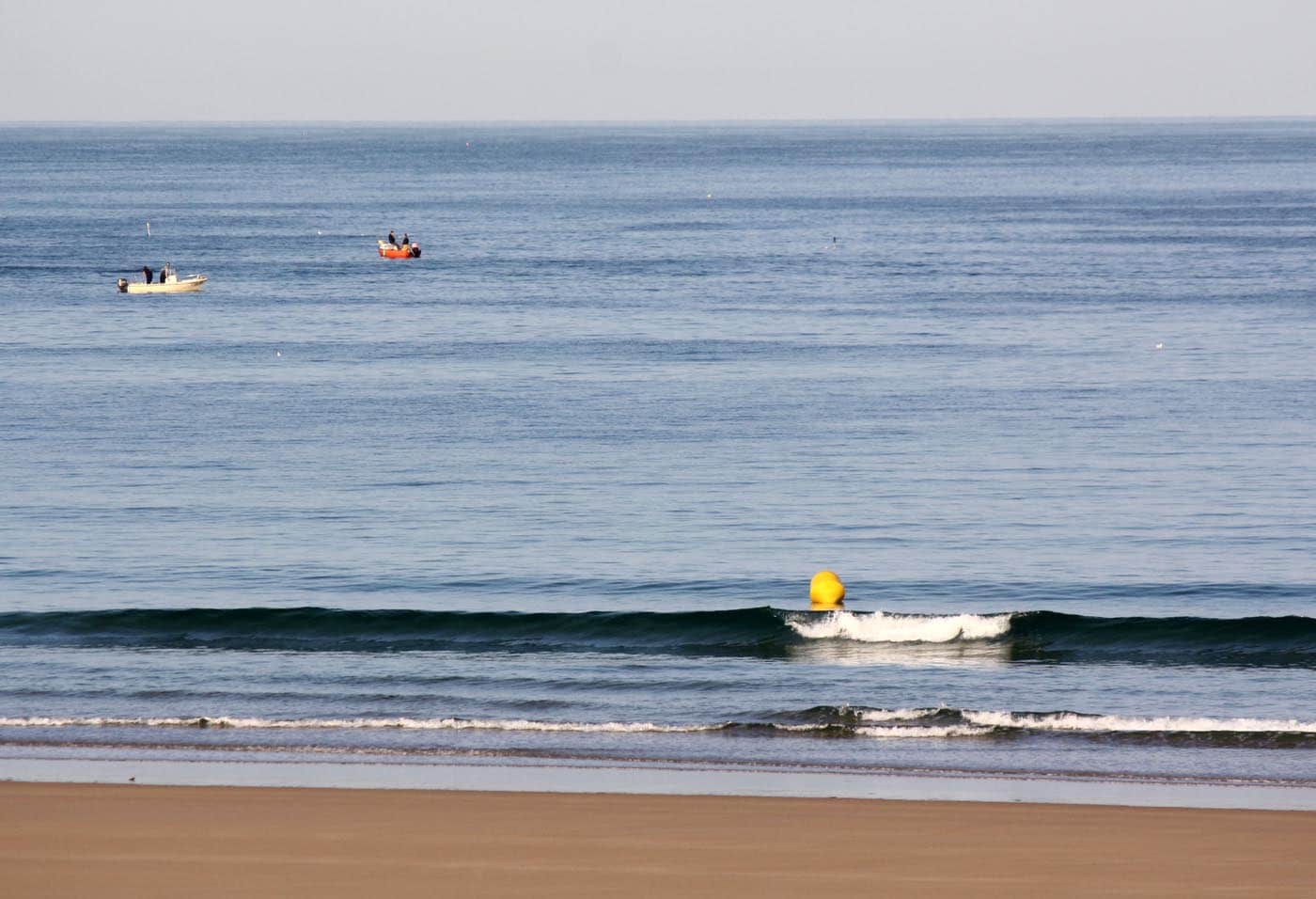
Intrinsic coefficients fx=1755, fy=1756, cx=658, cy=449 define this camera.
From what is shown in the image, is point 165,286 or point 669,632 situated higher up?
point 165,286

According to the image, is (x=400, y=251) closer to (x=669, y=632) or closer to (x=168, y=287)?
(x=168, y=287)

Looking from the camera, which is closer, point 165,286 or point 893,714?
point 893,714

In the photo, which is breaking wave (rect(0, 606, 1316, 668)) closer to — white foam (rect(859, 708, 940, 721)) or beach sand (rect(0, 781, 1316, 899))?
white foam (rect(859, 708, 940, 721))

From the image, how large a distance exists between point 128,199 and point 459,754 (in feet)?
474

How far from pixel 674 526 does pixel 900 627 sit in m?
6.88

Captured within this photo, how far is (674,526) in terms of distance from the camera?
2738cm

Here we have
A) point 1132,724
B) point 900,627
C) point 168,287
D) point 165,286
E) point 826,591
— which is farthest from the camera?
point 168,287

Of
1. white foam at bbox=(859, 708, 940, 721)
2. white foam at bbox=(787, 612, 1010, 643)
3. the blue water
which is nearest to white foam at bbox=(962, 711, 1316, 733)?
the blue water

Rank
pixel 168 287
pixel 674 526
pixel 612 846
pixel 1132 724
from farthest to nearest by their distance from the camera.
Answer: pixel 168 287, pixel 674 526, pixel 1132 724, pixel 612 846

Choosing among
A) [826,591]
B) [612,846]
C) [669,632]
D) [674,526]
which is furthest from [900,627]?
[612,846]

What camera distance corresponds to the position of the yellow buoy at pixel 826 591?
2197 cm

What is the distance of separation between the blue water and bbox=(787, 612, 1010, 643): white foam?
0.17ft

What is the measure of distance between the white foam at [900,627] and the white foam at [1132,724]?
4231mm

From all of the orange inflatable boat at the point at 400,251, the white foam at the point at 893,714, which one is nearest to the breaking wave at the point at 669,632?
the white foam at the point at 893,714
